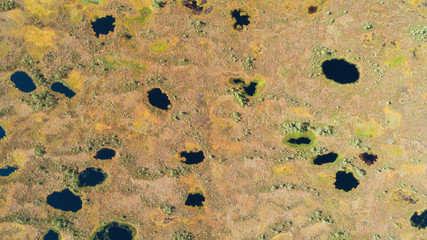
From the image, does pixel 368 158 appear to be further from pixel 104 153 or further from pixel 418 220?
pixel 104 153

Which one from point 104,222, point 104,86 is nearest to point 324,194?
point 104,222

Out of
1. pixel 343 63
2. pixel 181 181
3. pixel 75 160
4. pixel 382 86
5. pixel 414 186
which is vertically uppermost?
pixel 343 63

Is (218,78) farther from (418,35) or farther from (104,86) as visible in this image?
(418,35)

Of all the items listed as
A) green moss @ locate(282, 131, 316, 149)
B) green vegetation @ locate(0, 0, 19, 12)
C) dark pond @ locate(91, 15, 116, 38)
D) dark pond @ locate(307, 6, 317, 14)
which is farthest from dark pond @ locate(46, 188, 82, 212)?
dark pond @ locate(307, 6, 317, 14)

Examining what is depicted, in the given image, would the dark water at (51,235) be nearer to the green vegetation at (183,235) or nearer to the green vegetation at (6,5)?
the green vegetation at (183,235)

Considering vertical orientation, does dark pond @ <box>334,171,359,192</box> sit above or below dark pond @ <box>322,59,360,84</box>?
below

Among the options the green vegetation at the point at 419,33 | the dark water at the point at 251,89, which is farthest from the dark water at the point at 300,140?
the green vegetation at the point at 419,33

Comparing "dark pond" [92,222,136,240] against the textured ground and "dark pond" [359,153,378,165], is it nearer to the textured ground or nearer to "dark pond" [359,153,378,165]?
the textured ground

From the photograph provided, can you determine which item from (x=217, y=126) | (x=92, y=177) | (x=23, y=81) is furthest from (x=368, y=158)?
(x=23, y=81)
